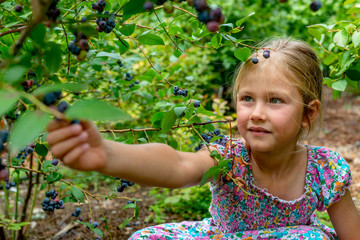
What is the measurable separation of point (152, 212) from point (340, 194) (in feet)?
4.47

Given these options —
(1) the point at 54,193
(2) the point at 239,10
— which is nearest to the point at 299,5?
(2) the point at 239,10

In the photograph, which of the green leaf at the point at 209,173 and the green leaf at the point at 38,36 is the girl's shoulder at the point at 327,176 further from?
the green leaf at the point at 38,36

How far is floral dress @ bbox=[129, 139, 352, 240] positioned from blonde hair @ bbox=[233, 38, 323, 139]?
184mm

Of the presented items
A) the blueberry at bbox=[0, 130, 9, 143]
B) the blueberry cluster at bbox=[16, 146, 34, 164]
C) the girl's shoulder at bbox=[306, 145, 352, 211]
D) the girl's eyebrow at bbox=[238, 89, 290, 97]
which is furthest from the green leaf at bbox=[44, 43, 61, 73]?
the girl's shoulder at bbox=[306, 145, 352, 211]

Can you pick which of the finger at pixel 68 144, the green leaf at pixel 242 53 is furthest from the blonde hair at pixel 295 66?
the finger at pixel 68 144

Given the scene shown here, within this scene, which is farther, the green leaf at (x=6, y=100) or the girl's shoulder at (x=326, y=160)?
the girl's shoulder at (x=326, y=160)

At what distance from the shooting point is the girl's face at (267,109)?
4.42 ft

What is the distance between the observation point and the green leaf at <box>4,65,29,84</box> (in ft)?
1.70

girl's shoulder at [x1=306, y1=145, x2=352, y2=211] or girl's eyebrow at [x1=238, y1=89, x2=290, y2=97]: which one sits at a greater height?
girl's eyebrow at [x1=238, y1=89, x2=290, y2=97]

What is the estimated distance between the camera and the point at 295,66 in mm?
1457

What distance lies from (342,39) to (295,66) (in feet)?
0.88

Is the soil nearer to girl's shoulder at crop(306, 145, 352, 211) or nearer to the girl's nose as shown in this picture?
girl's shoulder at crop(306, 145, 352, 211)

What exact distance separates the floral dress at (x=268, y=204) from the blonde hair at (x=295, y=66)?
18 centimetres

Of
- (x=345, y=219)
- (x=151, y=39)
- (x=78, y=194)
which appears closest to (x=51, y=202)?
(x=78, y=194)
